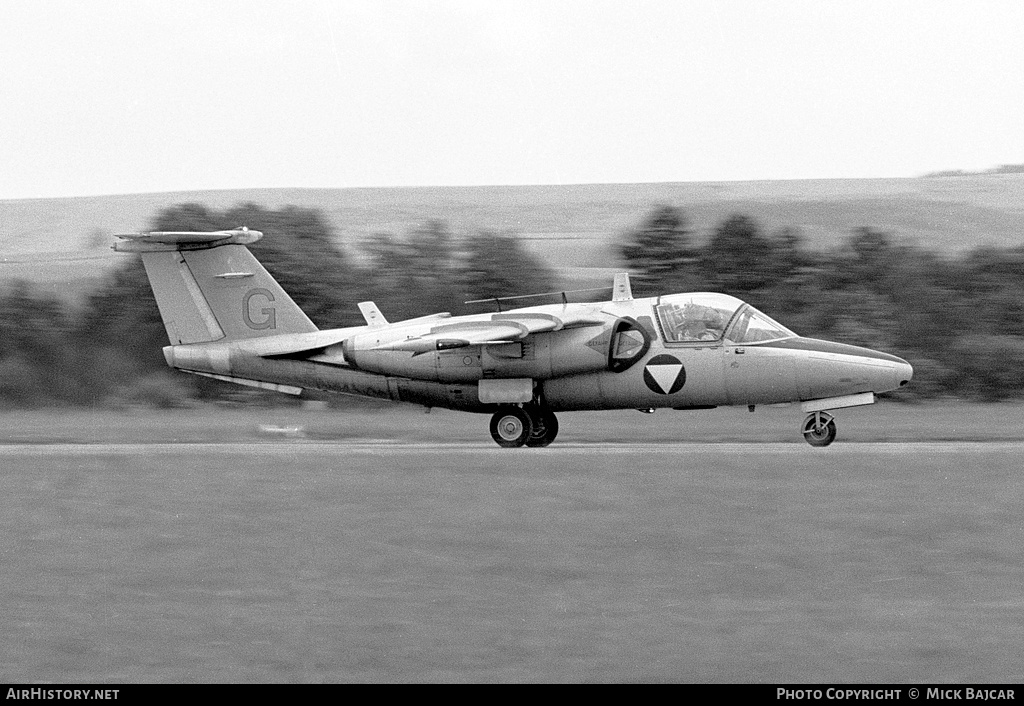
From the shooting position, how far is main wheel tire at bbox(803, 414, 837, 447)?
2011cm

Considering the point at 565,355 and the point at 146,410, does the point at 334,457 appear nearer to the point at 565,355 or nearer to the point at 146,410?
the point at 565,355

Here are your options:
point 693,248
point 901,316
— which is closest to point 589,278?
point 693,248

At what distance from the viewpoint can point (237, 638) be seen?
29.1 ft

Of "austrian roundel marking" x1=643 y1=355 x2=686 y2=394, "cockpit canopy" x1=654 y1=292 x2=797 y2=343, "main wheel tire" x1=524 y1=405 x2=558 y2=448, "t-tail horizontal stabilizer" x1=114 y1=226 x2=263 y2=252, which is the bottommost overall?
"main wheel tire" x1=524 y1=405 x2=558 y2=448

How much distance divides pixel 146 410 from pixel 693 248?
15.3m

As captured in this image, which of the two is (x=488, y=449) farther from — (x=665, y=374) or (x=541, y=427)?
(x=665, y=374)

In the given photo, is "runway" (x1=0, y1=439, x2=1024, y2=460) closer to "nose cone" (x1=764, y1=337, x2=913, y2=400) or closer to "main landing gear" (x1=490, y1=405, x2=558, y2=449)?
"main landing gear" (x1=490, y1=405, x2=558, y2=449)

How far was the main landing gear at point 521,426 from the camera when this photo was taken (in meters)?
21.2

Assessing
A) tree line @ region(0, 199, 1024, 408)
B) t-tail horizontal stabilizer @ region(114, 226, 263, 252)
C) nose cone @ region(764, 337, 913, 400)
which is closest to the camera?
nose cone @ region(764, 337, 913, 400)

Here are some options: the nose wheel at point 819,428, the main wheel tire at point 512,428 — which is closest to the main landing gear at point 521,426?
the main wheel tire at point 512,428

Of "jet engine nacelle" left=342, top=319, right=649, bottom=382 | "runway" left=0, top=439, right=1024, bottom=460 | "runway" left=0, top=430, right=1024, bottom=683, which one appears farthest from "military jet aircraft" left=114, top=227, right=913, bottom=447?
"runway" left=0, top=430, right=1024, bottom=683

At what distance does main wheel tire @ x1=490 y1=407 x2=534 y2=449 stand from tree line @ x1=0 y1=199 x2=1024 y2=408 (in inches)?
393

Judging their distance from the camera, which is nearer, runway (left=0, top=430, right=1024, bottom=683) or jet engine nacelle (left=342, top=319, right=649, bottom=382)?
runway (left=0, top=430, right=1024, bottom=683)

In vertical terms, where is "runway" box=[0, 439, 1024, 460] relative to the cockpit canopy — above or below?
below
